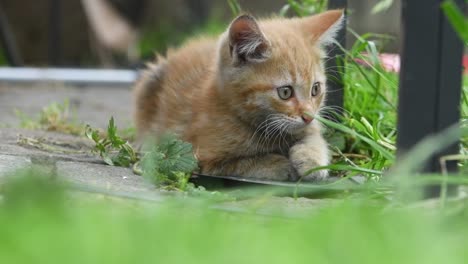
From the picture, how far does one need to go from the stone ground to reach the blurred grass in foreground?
0.24 m

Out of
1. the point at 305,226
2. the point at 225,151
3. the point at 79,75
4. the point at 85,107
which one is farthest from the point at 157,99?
the point at 79,75

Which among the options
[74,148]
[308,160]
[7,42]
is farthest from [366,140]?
[7,42]

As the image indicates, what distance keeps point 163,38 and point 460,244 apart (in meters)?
7.90

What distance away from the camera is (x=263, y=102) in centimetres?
329

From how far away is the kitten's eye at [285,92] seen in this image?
10.7 feet

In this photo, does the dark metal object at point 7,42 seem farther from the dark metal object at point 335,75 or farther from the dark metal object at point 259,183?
the dark metal object at point 259,183

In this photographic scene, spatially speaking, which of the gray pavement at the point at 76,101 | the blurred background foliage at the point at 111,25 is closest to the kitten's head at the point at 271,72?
the gray pavement at the point at 76,101

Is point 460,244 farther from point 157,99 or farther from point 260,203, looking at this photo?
point 157,99

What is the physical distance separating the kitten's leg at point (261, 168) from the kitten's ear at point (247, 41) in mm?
366

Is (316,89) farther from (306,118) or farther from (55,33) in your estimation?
(55,33)

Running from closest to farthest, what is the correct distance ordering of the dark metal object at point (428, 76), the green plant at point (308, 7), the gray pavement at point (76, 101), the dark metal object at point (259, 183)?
the dark metal object at point (428, 76) → the dark metal object at point (259, 183) → the green plant at point (308, 7) → the gray pavement at point (76, 101)

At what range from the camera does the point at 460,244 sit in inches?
73.8

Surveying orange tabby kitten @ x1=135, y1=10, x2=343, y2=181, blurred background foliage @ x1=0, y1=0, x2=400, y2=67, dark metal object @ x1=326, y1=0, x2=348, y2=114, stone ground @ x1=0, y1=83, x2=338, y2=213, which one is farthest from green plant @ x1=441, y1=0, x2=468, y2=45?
blurred background foliage @ x1=0, y1=0, x2=400, y2=67

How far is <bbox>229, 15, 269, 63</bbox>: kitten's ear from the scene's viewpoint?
10.5ft
